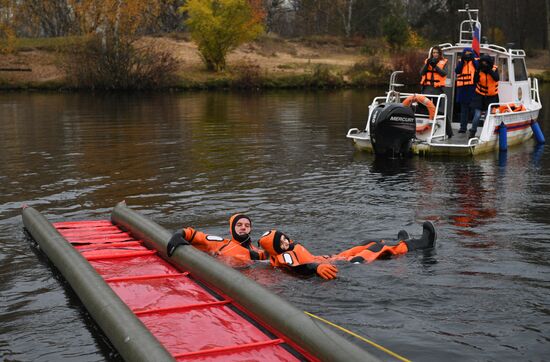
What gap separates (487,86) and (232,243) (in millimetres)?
12039

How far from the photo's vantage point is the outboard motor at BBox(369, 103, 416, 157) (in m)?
18.6

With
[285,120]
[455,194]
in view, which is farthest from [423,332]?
[285,120]

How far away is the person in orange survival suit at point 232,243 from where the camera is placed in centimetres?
1010

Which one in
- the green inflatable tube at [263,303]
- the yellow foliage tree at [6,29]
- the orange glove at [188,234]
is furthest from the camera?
the yellow foliage tree at [6,29]

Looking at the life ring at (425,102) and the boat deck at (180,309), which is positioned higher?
the life ring at (425,102)

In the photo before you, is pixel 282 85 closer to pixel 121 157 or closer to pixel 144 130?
pixel 144 130

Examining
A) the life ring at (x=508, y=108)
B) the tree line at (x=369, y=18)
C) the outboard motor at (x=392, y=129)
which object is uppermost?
the tree line at (x=369, y=18)

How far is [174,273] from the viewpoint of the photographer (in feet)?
31.4

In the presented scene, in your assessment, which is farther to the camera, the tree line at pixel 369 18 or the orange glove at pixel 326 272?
the tree line at pixel 369 18

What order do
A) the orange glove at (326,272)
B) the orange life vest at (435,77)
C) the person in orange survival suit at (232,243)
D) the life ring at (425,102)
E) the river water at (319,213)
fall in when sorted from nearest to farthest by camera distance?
the river water at (319,213)
the orange glove at (326,272)
the person in orange survival suit at (232,243)
the life ring at (425,102)
the orange life vest at (435,77)

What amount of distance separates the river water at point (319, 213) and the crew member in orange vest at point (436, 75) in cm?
213

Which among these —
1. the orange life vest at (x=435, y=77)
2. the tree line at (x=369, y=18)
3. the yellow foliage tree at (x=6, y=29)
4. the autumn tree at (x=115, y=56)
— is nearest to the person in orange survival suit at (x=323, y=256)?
the orange life vest at (x=435, y=77)

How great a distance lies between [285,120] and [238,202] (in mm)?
15707

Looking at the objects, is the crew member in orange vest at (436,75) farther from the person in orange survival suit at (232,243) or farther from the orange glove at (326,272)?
the orange glove at (326,272)
